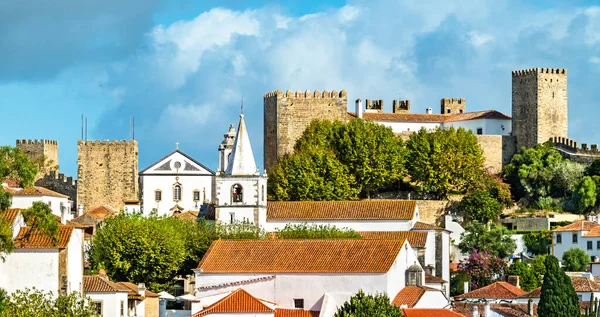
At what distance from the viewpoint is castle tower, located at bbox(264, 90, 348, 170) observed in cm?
11962

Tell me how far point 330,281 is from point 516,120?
2000 inches

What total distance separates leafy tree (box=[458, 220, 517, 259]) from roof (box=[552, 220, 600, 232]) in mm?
3706

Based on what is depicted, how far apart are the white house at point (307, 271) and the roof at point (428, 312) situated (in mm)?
1803

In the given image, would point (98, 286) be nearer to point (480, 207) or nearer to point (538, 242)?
point (538, 242)

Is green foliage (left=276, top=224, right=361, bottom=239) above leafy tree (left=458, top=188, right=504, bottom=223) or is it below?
below

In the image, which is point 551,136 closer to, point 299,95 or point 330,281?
point 299,95

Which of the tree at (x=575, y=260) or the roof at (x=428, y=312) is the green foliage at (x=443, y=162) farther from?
the roof at (x=428, y=312)

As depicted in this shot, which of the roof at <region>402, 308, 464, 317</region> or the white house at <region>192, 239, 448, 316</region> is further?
the white house at <region>192, 239, 448, 316</region>

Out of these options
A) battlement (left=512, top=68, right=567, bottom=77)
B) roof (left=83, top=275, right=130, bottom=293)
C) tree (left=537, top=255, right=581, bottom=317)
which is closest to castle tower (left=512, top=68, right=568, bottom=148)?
battlement (left=512, top=68, right=567, bottom=77)

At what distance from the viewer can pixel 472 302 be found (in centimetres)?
8794

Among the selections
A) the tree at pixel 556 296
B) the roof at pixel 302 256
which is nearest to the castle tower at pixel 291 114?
the roof at pixel 302 256

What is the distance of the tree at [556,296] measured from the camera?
81000mm

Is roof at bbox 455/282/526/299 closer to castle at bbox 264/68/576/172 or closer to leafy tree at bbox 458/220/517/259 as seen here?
leafy tree at bbox 458/220/517/259

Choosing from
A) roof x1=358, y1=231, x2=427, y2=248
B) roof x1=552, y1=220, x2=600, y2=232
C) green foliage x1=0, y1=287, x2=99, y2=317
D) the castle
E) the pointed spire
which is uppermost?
the castle
